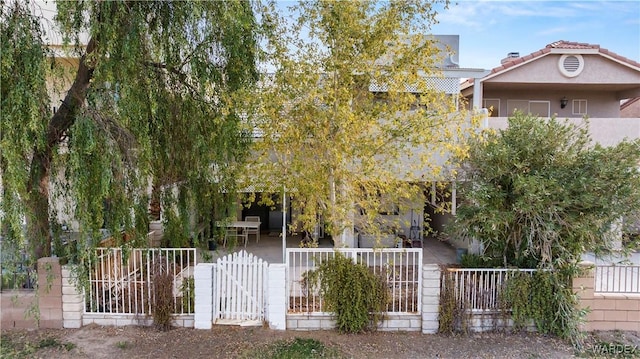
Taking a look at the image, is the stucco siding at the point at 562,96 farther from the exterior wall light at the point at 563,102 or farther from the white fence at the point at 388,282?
the white fence at the point at 388,282

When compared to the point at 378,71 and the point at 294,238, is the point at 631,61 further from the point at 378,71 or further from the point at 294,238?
the point at 294,238

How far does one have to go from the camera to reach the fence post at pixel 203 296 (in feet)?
23.7

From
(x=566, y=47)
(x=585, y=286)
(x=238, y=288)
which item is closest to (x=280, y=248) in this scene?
(x=238, y=288)

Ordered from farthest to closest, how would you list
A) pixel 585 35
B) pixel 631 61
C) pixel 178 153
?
1. pixel 631 61
2. pixel 585 35
3. pixel 178 153

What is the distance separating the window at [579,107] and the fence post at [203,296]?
15818 mm

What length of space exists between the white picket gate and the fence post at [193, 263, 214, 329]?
0.41 ft

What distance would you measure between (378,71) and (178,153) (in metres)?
4.45

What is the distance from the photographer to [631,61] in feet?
42.8

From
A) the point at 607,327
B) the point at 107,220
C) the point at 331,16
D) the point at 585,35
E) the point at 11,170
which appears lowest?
the point at 607,327

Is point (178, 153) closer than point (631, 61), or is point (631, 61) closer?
point (178, 153)

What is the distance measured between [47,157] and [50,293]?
2.94m

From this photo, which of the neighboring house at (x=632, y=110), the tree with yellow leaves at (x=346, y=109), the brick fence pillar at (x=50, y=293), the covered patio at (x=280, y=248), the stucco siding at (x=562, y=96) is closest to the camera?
the tree with yellow leaves at (x=346, y=109)

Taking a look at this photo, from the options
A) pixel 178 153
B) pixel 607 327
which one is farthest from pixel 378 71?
pixel 607 327

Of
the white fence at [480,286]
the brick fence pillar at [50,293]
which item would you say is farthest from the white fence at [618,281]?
the brick fence pillar at [50,293]
